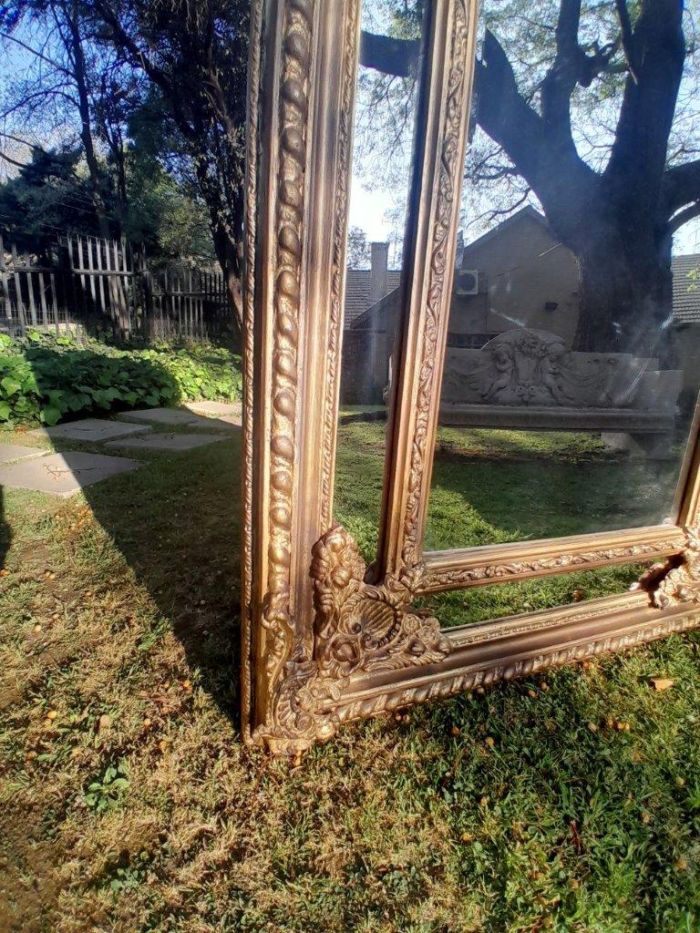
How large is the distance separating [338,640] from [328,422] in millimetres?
680

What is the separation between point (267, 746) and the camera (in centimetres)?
156

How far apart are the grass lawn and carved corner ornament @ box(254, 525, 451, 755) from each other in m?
0.10

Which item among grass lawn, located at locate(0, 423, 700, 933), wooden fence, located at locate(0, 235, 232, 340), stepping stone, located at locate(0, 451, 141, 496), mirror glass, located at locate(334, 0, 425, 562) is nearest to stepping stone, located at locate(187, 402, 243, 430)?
stepping stone, located at locate(0, 451, 141, 496)

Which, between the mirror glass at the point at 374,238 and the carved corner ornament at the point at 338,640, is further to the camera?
the carved corner ornament at the point at 338,640

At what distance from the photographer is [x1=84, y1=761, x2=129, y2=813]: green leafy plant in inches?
54.2

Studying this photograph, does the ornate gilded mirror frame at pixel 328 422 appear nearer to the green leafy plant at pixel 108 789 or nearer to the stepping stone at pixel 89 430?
the green leafy plant at pixel 108 789

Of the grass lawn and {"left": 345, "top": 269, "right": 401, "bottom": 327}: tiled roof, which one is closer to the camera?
the grass lawn

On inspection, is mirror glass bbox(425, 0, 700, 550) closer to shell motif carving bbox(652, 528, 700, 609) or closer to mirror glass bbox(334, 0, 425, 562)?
mirror glass bbox(334, 0, 425, 562)

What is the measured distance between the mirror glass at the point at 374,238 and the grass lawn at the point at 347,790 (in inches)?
0.7

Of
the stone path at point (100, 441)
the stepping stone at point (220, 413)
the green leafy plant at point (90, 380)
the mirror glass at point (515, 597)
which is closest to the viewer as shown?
the mirror glass at point (515, 597)

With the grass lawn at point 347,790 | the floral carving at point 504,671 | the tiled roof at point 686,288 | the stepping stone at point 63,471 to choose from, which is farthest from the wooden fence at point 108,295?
the tiled roof at point 686,288

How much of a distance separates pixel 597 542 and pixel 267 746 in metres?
1.47

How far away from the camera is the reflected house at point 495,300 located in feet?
4.86

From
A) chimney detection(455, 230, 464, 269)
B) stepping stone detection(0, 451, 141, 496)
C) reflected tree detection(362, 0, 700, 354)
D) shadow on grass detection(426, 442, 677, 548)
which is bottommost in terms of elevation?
stepping stone detection(0, 451, 141, 496)
